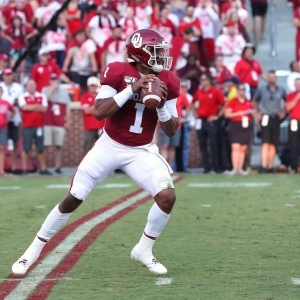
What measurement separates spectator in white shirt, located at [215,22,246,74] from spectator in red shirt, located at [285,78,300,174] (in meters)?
2.75

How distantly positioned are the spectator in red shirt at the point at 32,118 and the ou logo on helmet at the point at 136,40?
31.3 ft

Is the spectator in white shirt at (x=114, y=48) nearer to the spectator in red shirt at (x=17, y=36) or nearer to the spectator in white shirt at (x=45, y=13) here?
the spectator in red shirt at (x=17, y=36)

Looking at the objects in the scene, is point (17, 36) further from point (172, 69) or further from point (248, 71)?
point (248, 71)

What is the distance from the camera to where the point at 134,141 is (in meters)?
5.75

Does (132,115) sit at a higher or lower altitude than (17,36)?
lower

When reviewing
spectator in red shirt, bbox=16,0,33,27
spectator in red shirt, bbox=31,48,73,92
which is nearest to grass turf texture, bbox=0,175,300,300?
spectator in red shirt, bbox=31,48,73,92

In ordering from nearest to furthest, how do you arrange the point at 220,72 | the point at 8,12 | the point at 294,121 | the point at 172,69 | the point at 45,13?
1. the point at 294,121
2. the point at 220,72
3. the point at 172,69
4. the point at 8,12
5. the point at 45,13

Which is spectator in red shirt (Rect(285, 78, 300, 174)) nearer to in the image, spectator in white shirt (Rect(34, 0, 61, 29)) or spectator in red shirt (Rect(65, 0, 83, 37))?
spectator in red shirt (Rect(65, 0, 83, 37))

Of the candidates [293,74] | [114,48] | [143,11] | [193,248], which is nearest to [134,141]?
[193,248]

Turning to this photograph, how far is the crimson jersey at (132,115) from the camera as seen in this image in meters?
5.63

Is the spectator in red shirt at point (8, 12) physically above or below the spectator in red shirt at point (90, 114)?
above

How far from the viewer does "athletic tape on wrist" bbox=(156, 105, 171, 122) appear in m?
5.50

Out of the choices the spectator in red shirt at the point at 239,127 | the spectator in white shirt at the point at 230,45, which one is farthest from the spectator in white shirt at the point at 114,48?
the spectator in red shirt at the point at 239,127

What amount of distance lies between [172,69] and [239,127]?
8.09ft
